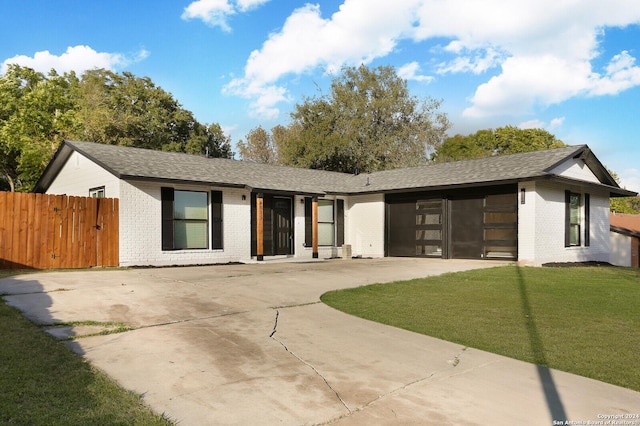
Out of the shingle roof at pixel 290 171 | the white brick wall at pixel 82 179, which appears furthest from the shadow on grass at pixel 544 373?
the white brick wall at pixel 82 179

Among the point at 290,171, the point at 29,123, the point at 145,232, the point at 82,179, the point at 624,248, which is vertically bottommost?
the point at 624,248

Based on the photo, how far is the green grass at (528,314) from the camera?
14.9 feet

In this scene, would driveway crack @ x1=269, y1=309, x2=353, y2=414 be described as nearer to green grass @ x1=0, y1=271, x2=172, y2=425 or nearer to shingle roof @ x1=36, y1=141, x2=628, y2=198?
green grass @ x1=0, y1=271, x2=172, y2=425

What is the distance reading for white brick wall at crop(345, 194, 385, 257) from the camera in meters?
18.5

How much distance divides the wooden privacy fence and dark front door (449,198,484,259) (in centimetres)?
1179

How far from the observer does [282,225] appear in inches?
658

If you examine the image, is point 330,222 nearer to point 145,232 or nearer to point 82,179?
point 145,232

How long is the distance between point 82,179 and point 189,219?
4481 mm

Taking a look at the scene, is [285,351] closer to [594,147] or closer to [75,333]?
[75,333]

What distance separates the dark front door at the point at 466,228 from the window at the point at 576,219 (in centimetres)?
320

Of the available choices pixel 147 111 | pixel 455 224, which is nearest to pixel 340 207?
pixel 455 224

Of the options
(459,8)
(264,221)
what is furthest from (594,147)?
(264,221)

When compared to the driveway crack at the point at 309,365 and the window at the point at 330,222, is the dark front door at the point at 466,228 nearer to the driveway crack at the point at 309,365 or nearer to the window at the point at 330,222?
the window at the point at 330,222

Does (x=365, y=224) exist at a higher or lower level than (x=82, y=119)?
lower
